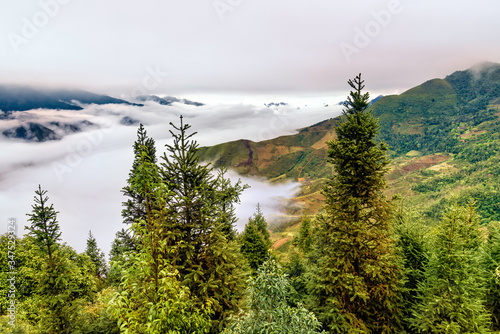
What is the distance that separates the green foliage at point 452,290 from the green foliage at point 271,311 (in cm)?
774

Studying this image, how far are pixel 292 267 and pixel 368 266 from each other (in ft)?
33.8

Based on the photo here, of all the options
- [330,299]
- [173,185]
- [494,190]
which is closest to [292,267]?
[330,299]

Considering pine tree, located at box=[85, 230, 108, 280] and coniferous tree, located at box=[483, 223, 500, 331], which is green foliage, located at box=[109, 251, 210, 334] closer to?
coniferous tree, located at box=[483, 223, 500, 331]

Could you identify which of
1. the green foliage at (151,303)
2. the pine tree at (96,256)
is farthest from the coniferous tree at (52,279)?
the pine tree at (96,256)

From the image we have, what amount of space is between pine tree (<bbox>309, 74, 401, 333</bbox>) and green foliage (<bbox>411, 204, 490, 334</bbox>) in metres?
1.30

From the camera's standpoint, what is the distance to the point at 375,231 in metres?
11.8

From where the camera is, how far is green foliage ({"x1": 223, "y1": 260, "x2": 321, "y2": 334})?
6.14 m

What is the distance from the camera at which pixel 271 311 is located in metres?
6.34

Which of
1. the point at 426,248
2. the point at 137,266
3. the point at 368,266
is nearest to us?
the point at 137,266

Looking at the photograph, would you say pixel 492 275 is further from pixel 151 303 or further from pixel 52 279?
pixel 52 279

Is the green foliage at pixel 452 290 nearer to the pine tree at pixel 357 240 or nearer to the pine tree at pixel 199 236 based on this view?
the pine tree at pixel 357 240

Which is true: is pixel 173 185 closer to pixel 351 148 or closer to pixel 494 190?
pixel 351 148

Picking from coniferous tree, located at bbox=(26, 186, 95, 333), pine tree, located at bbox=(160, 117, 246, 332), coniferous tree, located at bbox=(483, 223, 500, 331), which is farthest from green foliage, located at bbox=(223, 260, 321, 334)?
coniferous tree, located at bbox=(26, 186, 95, 333)

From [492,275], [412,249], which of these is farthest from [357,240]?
[492,275]
